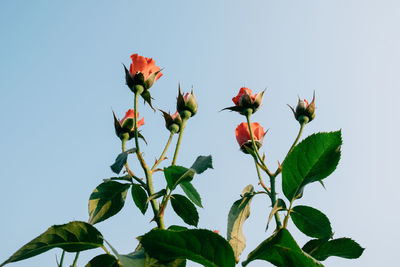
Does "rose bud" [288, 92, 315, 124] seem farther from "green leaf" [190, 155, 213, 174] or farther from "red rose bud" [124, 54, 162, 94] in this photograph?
"green leaf" [190, 155, 213, 174]

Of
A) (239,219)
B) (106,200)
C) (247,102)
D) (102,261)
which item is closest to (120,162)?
(106,200)

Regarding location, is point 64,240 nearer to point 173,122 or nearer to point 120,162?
point 120,162

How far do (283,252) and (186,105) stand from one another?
94 cm

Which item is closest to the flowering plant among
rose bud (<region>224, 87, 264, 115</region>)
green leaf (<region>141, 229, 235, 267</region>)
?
green leaf (<region>141, 229, 235, 267</region>)

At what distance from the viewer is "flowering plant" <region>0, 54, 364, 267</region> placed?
860mm

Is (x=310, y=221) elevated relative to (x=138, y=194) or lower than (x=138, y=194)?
lower

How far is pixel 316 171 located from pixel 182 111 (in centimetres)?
76

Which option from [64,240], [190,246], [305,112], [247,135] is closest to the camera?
[190,246]

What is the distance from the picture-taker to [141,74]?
1646 millimetres

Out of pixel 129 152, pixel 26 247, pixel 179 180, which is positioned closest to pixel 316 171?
pixel 179 180

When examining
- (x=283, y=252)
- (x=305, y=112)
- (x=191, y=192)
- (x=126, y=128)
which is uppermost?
(x=305, y=112)

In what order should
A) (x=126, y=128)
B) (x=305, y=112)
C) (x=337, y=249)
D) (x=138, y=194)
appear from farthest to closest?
(x=305, y=112) → (x=126, y=128) → (x=138, y=194) → (x=337, y=249)

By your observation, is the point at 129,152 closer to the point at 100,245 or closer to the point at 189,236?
the point at 100,245

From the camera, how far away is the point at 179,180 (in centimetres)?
115
